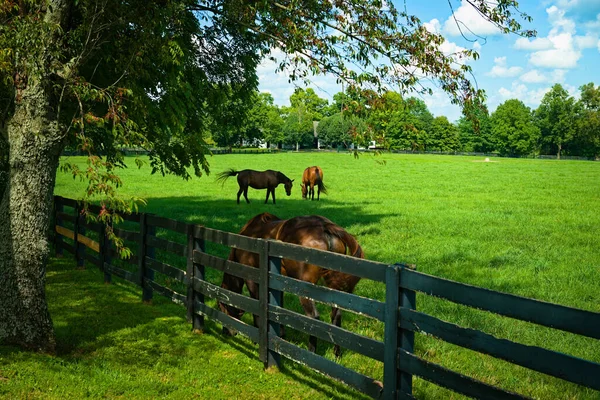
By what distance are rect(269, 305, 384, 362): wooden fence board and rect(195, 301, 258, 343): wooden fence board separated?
51cm

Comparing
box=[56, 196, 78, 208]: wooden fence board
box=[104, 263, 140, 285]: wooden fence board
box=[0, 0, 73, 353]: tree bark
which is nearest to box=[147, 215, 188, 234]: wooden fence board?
box=[104, 263, 140, 285]: wooden fence board

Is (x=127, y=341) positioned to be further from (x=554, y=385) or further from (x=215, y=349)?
(x=554, y=385)

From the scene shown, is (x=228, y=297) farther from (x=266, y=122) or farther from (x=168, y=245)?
(x=266, y=122)

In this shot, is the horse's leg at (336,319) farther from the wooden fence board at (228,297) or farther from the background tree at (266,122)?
the background tree at (266,122)

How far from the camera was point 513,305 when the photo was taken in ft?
11.6

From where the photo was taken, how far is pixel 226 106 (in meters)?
15.4

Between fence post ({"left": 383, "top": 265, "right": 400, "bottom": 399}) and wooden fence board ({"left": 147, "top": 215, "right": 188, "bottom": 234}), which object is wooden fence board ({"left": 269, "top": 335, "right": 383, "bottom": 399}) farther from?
wooden fence board ({"left": 147, "top": 215, "right": 188, "bottom": 234})

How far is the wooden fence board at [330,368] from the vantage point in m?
4.71

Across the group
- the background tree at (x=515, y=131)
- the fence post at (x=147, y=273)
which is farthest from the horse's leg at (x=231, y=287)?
the background tree at (x=515, y=131)

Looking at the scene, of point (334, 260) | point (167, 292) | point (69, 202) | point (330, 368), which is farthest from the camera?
point (69, 202)

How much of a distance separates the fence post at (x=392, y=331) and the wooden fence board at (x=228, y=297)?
1994 millimetres

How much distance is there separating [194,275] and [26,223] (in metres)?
2.16

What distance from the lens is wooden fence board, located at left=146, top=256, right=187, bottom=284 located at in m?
7.63

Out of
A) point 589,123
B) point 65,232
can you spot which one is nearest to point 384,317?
point 65,232
